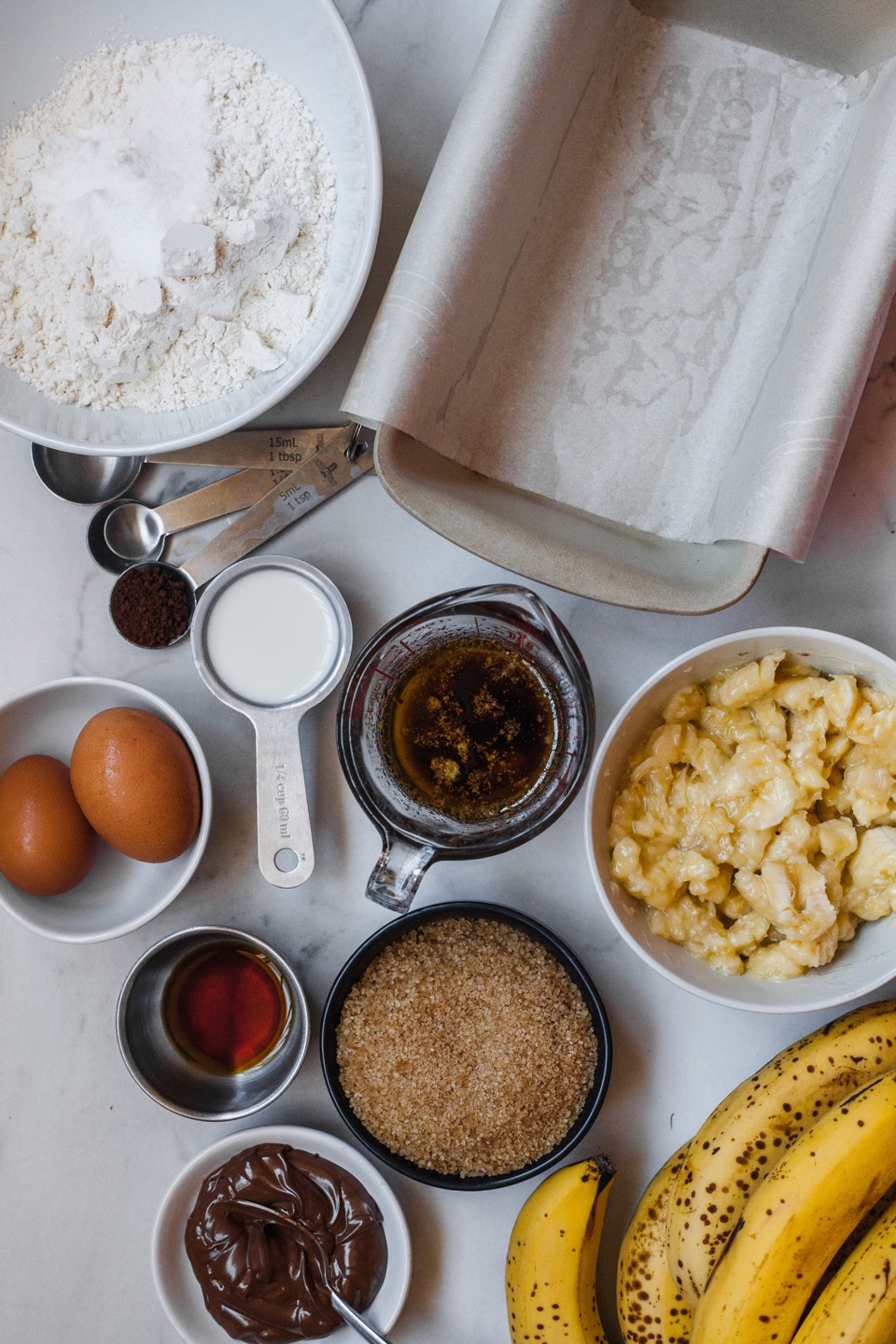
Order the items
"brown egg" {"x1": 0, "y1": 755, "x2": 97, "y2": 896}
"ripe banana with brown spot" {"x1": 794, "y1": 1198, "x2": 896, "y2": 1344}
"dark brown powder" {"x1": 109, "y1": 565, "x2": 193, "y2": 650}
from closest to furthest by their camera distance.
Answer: "ripe banana with brown spot" {"x1": 794, "y1": 1198, "x2": 896, "y2": 1344}, "brown egg" {"x1": 0, "y1": 755, "x2": 97, "y2": 896}, "dark brown powder" {"x1": 109, "y1": 565, "x2": 193, "y2": 650}

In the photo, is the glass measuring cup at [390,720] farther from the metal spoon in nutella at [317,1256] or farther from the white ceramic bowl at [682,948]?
the metal spoon in nutella at [317,1256]

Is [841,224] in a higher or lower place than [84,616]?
higher

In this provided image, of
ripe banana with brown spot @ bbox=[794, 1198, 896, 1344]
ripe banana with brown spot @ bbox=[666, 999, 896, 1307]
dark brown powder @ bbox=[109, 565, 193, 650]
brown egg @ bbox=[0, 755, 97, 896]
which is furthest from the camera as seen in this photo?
dark brown powder @ bbox=[109, 565, 193, 650]

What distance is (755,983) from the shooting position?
107cm

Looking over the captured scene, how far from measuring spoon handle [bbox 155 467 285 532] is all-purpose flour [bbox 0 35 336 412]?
13 centimetres

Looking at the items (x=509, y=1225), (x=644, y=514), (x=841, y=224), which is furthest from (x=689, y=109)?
(x=509, y=1225)

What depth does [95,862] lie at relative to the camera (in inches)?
47.5

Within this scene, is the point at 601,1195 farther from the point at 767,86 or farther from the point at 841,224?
the point at 767,86

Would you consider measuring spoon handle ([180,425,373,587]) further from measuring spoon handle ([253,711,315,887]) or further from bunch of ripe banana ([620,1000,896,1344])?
bunch of ripe banana ([620,1000,896,1344])

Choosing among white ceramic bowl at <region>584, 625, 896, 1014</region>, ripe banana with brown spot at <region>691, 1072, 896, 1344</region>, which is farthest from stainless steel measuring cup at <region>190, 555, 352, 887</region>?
ripe banana with brown spot at <region>691, 1072, 896, 1344</region>

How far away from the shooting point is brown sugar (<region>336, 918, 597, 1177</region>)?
1142 millimetres

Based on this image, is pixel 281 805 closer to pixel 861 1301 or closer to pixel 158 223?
pixel 158 223

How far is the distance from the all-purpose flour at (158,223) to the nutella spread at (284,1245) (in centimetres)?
90

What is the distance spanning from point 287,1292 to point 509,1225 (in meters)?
0.28
